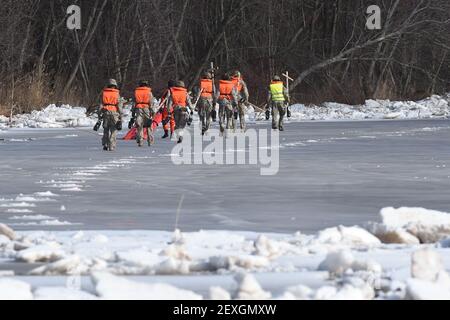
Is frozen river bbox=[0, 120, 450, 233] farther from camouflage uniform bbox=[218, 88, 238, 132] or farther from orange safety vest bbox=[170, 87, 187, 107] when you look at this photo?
camouflage uniform bbox=[218, 88, 238, 132]

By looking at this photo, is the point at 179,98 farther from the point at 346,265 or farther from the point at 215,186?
the point at 346,265

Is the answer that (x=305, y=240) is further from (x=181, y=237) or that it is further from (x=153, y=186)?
(x=153, y=186)

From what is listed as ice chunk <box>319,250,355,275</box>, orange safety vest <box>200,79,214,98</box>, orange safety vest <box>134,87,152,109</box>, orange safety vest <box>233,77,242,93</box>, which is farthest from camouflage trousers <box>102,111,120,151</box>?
ice chunk <box>319,250,355,275</box>

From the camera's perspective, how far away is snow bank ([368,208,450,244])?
38.6 ft

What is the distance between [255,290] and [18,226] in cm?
579

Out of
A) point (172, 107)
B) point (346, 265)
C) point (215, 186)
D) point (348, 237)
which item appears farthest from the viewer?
point (172, 107)

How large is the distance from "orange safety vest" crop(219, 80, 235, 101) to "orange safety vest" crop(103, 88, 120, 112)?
283 inches

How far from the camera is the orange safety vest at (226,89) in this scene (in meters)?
35.3

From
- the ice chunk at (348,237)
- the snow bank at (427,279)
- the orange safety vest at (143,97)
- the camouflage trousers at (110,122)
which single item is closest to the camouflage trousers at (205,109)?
the orange safety vest at (143,97)

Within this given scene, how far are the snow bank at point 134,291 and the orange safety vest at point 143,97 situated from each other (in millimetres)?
21672

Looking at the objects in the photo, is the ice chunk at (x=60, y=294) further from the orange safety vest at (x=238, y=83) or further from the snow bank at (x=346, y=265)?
the orange safety vest at (x=238, y=83)

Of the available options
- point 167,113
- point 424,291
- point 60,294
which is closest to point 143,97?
point 167,113

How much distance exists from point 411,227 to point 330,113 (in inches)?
1641

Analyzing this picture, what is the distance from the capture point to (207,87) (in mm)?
35344
